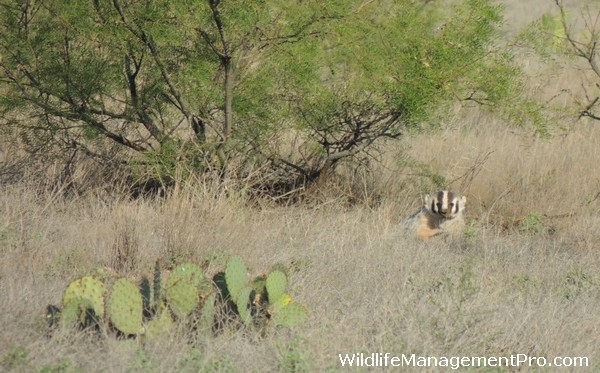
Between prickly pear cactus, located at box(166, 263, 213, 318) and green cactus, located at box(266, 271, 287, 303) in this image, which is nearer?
prickly pear cactus, located at box(166, 263, 213, 318)

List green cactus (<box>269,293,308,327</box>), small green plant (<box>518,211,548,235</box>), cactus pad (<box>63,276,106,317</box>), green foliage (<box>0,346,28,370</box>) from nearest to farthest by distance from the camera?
green foliage (<box>0,346,28,370</box>), cactus pad (<box>63,276,106,317</box>), green cactus (<box>269,293,308,327</box>), small green plant (<box>518,211,548,235</box>)

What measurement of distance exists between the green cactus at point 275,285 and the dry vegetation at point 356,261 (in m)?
0.22

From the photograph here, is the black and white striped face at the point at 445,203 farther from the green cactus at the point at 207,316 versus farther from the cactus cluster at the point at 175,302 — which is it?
the green cactus at the point at 207,316

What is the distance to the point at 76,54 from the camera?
30.7 feet

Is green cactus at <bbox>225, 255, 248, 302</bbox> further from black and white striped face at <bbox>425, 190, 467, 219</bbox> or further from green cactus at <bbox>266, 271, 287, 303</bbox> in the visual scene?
black and white striped face at <bbox>425, 190, 467, 219</bbox>

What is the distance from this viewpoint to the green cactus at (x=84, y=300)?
5582 millimetres

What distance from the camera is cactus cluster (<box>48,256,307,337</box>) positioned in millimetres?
5570

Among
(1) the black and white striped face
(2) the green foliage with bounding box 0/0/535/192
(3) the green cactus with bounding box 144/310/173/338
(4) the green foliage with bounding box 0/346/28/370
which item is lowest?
(4) the green foliage with bounding box 0/346/28/370

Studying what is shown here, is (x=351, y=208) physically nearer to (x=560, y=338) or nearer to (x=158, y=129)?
(x=158, y=129)

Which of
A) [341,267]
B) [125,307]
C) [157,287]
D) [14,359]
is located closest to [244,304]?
[157,287]

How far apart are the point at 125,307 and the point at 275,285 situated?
91cm

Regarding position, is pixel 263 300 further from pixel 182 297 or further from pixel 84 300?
pixel 84 300

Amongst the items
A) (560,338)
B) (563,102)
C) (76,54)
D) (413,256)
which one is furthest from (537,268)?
(563,102)

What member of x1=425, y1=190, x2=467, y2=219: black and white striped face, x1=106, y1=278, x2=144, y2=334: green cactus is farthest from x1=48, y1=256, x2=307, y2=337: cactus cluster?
x1=425, y1=190, x2=467, y2=219: black and white striped face
